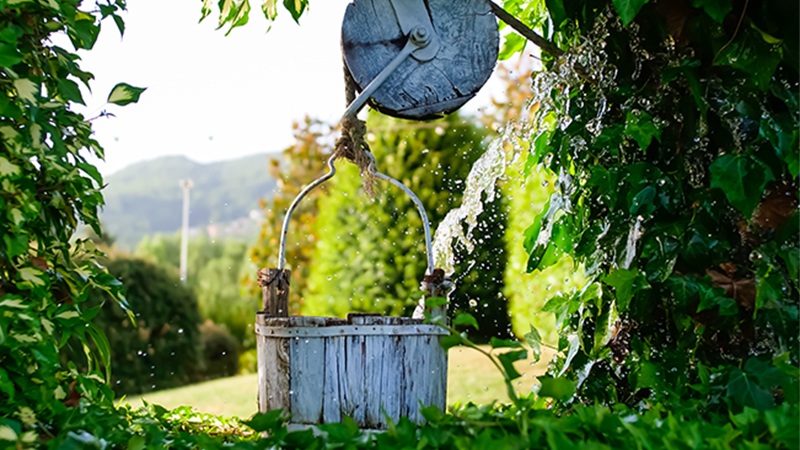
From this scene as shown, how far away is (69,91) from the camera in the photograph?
1.34 meters

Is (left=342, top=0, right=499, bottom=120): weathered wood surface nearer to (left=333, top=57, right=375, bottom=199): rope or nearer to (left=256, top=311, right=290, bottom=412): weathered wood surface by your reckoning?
(left=333, top=57, right=375, bottom=199): rope

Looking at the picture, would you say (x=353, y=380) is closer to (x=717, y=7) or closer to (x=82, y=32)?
(x=82, y=32)

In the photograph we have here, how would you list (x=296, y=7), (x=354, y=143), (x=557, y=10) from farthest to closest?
(x=296, y=7) → (x=354, y=143) → (x=557, y=10)

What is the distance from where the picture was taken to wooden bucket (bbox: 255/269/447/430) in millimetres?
1525

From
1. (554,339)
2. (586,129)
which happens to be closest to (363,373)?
(586,129)

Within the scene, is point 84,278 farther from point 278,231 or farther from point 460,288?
point 278,231

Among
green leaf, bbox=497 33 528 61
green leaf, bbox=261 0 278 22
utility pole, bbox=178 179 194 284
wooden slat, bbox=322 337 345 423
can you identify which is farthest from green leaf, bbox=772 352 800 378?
utility pole, bbox=178 179 194 284

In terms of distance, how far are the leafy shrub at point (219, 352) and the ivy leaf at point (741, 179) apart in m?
4.93

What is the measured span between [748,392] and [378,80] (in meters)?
1.22

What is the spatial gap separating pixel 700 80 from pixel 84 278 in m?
1.62

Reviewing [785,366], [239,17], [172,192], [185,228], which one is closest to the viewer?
[785,366]

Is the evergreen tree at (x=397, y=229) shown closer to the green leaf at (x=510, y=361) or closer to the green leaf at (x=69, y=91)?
the green leaf at (x=69, y=91)

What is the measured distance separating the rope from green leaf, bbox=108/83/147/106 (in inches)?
22.3

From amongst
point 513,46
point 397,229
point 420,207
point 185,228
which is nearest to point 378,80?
point 420,207
